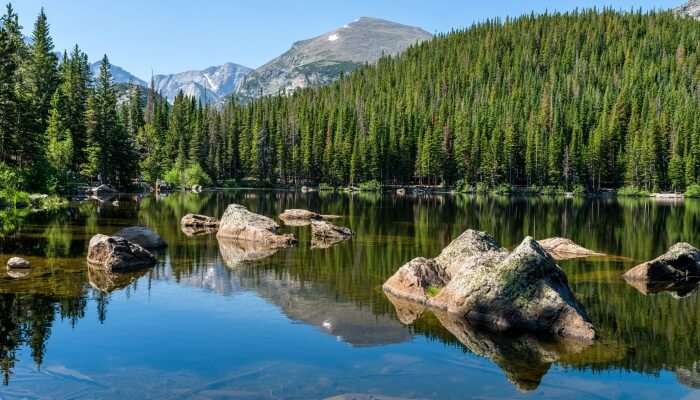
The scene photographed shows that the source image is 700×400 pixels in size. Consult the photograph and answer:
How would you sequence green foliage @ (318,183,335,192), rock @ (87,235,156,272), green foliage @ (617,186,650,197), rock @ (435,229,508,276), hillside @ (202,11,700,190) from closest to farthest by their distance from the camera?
rock @ (435,229,508,276) → rock @ (87,235,156,272) → green foliage @ (617,186,650,197) → hillside @ (202,11,700,190) → green foliage @ (318,183,335,192)

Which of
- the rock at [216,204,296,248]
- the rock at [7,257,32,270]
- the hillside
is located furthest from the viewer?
the hillside

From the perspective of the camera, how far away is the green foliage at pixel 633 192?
133250 mm

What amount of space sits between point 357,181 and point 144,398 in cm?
13465

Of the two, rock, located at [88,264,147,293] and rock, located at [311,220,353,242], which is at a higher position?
rock, located at [311,220,353,242]

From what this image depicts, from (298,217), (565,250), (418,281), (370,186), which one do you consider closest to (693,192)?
(370,186)

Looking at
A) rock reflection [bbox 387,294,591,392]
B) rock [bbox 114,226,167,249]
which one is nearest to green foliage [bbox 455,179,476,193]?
rock [bbox 114,226,167,249]

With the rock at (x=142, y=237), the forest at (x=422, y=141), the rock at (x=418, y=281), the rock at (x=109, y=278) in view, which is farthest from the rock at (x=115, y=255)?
the forest at (x=422, y=141)

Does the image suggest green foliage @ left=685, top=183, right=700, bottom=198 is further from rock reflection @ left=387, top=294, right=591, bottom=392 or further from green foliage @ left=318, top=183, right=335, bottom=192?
rock reflection @ left=387, top=294, right=591, bottom=392

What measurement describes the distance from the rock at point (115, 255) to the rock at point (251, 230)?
10.3m

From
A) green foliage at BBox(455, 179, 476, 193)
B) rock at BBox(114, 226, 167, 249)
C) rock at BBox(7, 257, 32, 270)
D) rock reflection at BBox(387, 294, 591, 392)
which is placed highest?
green foliage at BBox(455, 179, 476, 193)

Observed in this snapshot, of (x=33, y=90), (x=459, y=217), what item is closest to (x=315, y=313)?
(x=459, y=217)

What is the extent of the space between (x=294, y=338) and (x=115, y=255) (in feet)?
46.2

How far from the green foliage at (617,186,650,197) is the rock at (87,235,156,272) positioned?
128 meters

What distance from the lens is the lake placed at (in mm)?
14734
